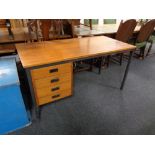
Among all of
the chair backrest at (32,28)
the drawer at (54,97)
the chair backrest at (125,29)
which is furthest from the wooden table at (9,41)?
the chair backrest at (125,29)

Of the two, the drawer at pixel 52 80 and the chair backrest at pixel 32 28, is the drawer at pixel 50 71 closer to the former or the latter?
the drawer at pixel 52 80

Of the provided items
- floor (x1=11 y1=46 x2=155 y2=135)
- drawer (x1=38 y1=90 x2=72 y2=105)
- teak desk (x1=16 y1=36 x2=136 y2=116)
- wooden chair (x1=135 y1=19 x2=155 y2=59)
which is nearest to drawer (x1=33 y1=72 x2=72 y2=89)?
teak desk (x1=16 y1=36 x2=136 y2=116)

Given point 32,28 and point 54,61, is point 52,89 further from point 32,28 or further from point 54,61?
point 32,28

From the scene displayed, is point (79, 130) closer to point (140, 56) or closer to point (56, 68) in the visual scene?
point (56, 68)

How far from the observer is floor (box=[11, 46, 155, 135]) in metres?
1.51

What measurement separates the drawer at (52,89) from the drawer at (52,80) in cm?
5

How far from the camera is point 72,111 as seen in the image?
1738mm

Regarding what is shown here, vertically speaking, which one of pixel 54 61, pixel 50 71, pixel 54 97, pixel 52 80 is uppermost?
pixel 54 61

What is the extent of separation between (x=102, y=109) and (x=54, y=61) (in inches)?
38.5

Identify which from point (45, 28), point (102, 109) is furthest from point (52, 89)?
point (45, 28)

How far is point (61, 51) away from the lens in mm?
1521
